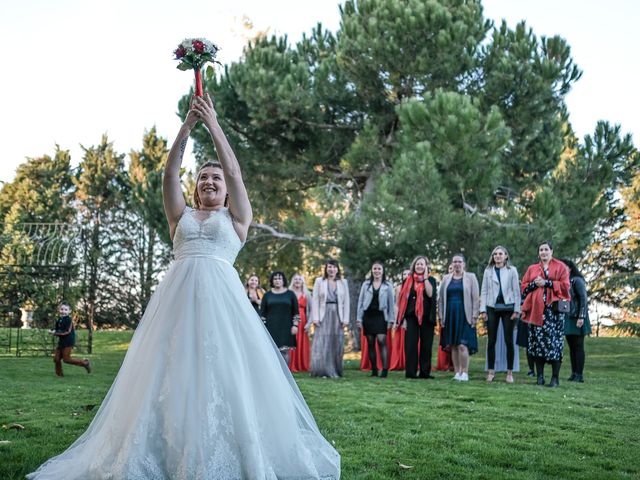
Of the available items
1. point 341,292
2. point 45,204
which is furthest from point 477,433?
point 45,204

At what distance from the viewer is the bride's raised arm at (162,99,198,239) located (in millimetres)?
4109

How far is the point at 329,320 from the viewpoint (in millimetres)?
12773

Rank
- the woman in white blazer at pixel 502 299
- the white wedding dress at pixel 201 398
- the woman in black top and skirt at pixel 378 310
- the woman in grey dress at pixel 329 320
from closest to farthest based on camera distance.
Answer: the white wedding dress at pixel 201 398 → the woman in white blazer at pixel 502 299 → the woman in black top and skirt at pixel 378 310 → the woman in grey dress at pixel 329 320

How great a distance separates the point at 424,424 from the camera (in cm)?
666

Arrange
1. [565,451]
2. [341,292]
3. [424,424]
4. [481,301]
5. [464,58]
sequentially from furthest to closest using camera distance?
[464,58]
[341,292]
[481,301]
[424,424]
[565,451]

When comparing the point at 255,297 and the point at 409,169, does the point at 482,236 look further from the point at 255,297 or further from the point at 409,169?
the point at 255,297

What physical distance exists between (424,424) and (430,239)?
998cm

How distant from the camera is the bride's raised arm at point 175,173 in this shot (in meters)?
4.11

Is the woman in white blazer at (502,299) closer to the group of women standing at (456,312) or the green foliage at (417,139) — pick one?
the group of women standing at (456,312)

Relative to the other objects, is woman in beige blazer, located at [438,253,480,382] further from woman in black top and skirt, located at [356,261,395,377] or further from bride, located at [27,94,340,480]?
bride, located at [27,94,340,480]

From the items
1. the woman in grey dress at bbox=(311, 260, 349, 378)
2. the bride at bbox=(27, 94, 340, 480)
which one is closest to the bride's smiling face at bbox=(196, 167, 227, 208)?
the bride at bbox=(27, 94, 340, 480)

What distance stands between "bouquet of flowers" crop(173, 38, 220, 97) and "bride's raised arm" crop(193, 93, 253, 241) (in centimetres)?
29

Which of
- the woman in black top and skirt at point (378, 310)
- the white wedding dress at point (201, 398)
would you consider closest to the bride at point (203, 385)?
the white wedding dress at point (201, 398)

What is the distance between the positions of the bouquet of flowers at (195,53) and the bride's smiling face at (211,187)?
0.54 m
